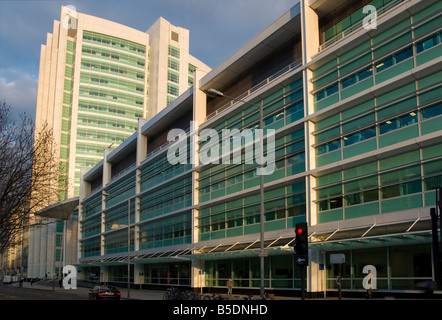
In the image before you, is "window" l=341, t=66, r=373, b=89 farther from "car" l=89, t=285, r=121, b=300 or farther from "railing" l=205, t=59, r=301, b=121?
"car" l=89, t=285, r=121, b=300

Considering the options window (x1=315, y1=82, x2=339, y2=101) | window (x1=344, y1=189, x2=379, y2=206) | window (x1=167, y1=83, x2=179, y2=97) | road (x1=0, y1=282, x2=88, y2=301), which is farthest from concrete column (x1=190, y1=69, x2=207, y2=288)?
window (x1=167, y1=83, x2=179, y2=97)

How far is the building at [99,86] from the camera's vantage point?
4122 inches

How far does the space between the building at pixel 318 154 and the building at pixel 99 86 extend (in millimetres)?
58708

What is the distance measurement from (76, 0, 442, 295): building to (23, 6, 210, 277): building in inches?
2311

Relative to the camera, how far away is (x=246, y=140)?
3756 centimetres

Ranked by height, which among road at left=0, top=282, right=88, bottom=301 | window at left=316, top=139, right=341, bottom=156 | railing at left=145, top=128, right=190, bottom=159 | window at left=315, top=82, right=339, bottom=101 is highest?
railing at left=145, top=128, right=190, bottom=159

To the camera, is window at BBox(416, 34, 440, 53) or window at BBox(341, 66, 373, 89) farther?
window at BBox(341, 66, 373, 89)

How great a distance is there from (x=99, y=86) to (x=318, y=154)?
85.0 m

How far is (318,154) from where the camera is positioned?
99.2 ft

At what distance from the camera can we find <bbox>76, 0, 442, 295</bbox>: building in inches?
952

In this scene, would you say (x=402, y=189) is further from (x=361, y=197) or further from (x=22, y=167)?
(x=22, y=167)

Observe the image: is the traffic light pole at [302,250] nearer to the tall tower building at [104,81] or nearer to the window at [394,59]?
the window at [394,59]
